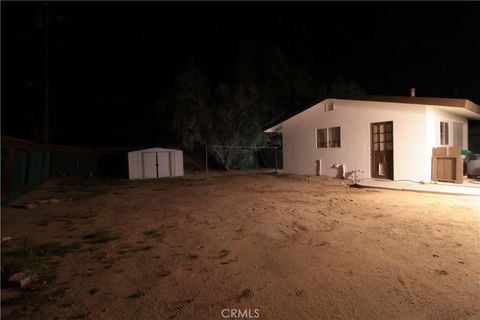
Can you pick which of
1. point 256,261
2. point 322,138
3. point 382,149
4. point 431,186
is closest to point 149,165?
point 322,138

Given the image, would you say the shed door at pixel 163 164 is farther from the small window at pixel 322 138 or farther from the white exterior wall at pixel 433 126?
the white exterior wall at pixel 433 126

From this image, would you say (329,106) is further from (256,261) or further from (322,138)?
(256,261)

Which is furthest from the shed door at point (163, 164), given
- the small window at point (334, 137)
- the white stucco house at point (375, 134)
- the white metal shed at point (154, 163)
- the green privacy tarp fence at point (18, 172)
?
the small window at point (334, 137)

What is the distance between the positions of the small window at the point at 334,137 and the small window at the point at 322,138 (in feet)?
0.70

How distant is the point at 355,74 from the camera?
29.9 m

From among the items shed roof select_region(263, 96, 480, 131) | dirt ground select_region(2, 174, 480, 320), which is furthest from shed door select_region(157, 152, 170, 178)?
dirt ground select_region(2, 174, 480, 320)

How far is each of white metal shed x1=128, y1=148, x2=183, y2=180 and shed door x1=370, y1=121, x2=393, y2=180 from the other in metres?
12.4

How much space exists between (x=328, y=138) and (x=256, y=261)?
11113 mm

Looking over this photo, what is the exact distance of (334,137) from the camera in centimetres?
1412

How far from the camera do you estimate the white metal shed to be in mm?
18891

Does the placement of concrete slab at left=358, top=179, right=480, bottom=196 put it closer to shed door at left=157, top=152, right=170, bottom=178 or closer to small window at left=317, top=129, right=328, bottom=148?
small window at left=317, top=129, right=328, bottom=148

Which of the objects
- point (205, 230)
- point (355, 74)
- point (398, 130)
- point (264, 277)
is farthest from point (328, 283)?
point (355, 74)

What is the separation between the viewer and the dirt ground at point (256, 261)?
303cm

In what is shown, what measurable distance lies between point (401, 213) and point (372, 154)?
6.38m
